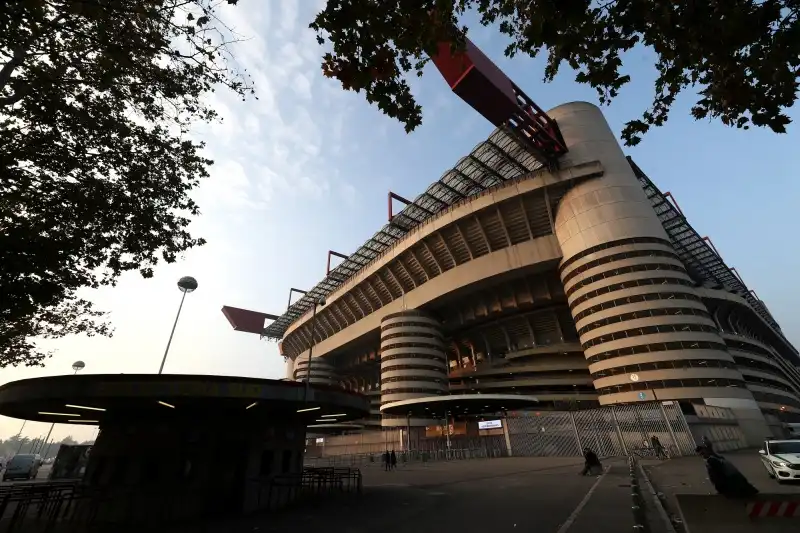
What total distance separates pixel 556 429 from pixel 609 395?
9.91 meters

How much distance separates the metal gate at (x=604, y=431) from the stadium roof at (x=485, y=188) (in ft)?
102

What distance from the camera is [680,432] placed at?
27.9 m

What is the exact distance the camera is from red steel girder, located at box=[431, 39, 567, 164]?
1531 inches

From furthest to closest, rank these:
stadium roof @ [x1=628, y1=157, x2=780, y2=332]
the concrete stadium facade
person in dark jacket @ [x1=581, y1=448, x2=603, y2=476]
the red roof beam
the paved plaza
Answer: the red roof beam, stadium roof @ [x1=628, y1=157, x2=780, y2=332], the concrete stadium facade, person in dark jacket @ [x1=581, y1=448, x2=603, y2=476], the paved plaza

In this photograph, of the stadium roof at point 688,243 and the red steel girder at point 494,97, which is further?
the stadium roof at point 688,243

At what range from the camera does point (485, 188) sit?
51875 millimetres

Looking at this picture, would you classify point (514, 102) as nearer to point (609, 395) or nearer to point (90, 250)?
point (609, 395)

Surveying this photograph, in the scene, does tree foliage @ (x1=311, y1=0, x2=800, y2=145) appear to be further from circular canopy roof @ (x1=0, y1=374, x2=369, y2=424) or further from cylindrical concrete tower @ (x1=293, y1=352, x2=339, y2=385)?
cylindrical concrete tower @ (x1=293, y1=352, x2=339, y2=385)

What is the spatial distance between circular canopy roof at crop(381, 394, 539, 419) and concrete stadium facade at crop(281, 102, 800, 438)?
4108mm

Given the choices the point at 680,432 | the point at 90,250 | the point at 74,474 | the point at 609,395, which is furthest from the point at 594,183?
the point at 74,474

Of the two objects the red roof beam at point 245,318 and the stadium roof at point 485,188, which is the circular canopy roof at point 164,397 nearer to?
the stadium roof at point 485,188

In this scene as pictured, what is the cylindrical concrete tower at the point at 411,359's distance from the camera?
177ft

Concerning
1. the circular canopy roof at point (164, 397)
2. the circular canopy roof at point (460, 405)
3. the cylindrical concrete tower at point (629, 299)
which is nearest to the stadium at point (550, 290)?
the cylindrical concrete tower at point (629, 299)

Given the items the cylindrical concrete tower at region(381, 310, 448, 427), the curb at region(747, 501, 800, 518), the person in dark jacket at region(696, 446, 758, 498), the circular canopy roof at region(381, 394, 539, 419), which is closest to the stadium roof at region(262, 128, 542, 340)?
the cylindrical concrete tower at region(381, 310, 448, 427)
